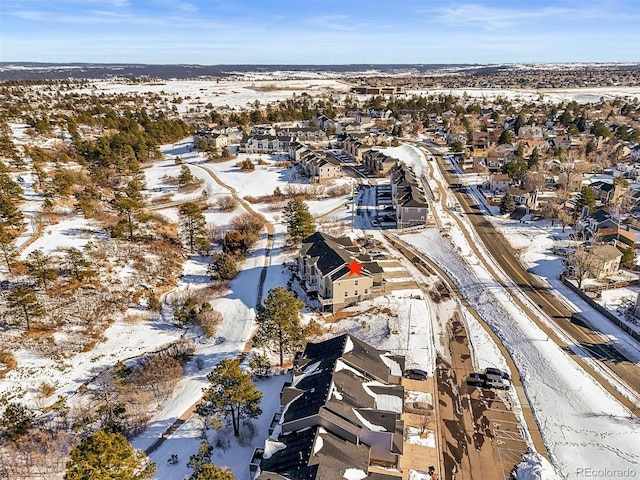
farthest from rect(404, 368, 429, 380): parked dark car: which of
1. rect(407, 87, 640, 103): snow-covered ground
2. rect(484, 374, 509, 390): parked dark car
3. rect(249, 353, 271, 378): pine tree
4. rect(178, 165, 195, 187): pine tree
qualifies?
rect(407, 87, 640, 103): snow-covered ground

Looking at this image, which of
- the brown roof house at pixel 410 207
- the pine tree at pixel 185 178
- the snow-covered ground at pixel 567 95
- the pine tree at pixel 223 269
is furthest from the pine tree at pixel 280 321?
the snow-covered ground at pixel 567 95

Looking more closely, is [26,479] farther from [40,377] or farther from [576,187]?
[576,187]

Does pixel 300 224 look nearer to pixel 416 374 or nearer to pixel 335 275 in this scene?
pixel 335 275

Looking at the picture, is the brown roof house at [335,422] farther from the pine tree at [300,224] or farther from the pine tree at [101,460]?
the pine tree at [300,224]

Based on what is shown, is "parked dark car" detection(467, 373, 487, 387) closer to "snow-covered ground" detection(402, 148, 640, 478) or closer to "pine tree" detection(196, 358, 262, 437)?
"snow-covered ground" detection(402, 148, 640, 478)

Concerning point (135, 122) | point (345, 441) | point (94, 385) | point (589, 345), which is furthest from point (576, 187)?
point (135, 122)

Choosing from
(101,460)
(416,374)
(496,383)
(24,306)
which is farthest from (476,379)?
(24,306)
